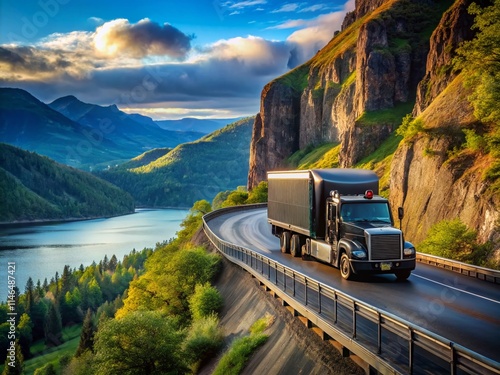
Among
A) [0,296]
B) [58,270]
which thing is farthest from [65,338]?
[58,270]

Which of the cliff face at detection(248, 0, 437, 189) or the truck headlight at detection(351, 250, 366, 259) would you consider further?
the cliff face at detection(248, 0, 437, 189)

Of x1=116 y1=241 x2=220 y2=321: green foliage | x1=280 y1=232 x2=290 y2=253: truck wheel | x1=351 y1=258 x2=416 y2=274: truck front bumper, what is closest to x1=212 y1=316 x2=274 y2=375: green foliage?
x1=351 y1=258 x2=416 y2=274: truck front bumper

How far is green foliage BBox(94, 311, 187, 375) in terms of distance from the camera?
22.5 m

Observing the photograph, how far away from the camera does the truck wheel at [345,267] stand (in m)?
21.2

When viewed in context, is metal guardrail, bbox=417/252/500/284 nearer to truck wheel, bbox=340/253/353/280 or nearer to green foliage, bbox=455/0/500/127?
truck wheel, bbox=340/253/353/280

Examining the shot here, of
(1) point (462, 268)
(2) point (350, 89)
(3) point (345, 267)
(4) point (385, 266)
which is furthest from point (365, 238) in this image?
(2) point (350, 89)

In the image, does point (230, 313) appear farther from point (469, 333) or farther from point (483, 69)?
point (483, 69)

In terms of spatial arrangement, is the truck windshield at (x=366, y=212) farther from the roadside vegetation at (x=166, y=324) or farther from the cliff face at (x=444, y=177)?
the cliff face at (x=444, y=177)

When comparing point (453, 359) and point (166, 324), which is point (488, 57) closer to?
point (166, 324)

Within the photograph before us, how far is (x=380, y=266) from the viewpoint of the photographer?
66.8 ft

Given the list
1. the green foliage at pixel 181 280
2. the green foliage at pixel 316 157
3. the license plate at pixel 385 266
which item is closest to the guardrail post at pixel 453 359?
the license plate at pixel 385 266

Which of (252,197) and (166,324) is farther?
(252,197)

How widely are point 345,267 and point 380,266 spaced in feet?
5.49

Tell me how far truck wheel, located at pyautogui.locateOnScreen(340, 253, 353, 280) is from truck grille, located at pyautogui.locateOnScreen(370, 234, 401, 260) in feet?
4.10
